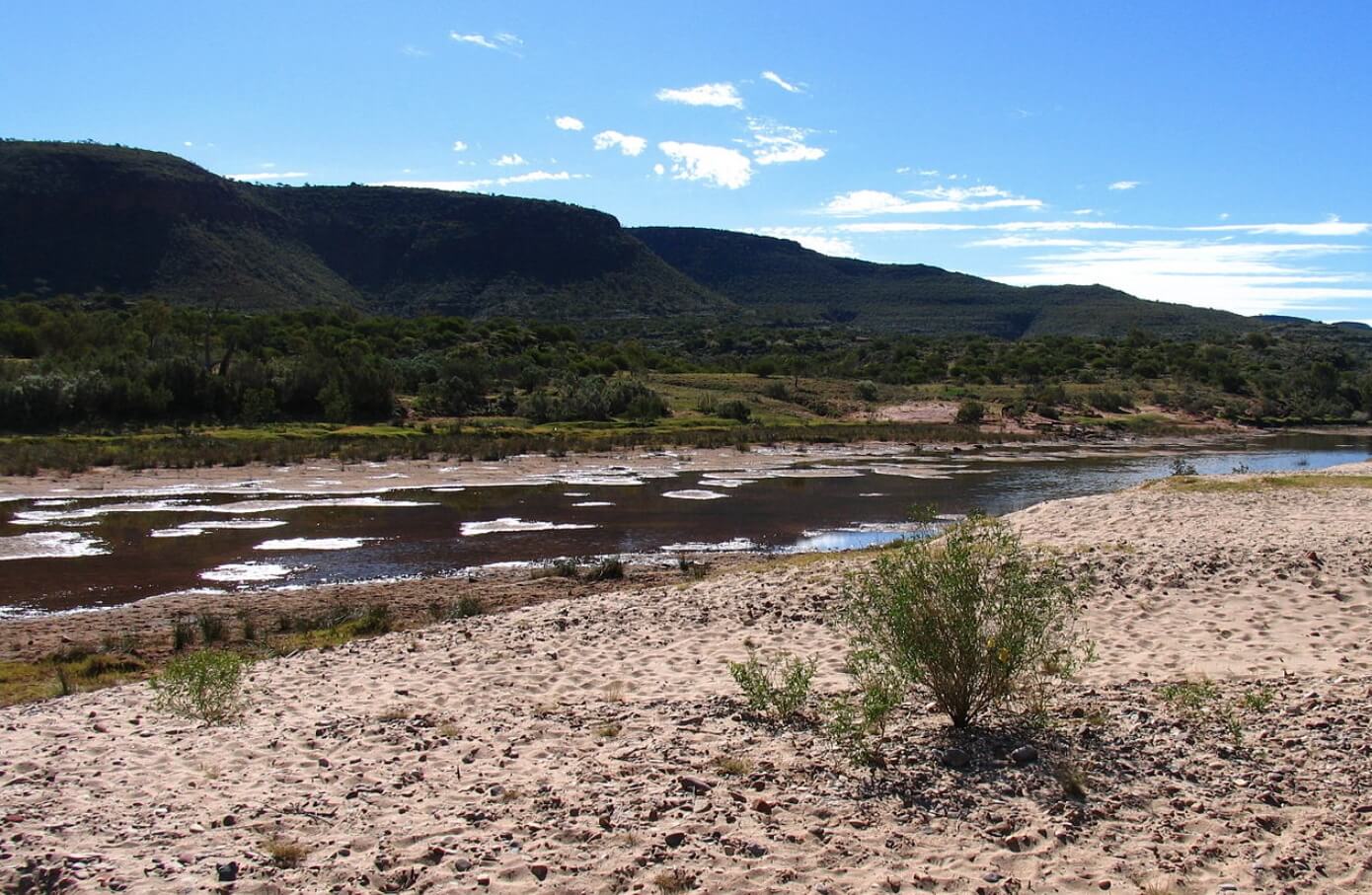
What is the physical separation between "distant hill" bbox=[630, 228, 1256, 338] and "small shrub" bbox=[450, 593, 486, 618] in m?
115

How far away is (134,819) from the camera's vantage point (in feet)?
20.2

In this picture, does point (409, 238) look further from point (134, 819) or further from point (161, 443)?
point (134, 819)

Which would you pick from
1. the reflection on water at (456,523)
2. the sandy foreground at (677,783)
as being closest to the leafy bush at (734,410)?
the reflection on water at (456,523)

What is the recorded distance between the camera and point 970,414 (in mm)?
60219

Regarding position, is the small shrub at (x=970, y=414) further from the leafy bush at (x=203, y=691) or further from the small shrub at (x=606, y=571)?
the leafy bush at (x=203, y=691)

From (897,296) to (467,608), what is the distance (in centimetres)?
13595

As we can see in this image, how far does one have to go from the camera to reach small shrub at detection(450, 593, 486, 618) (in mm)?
13655

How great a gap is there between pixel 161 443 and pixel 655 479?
59.3 ft

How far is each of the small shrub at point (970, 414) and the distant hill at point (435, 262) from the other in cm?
5048

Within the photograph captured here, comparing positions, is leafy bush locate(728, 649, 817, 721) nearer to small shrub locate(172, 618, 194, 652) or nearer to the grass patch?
small shrub locate(172, 618, 194, 652)

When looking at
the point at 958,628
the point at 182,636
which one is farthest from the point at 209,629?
the point at 958,628

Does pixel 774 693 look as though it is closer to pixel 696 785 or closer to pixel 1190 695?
pixel 696 785

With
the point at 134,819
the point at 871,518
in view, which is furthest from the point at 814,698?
the point at 871,518

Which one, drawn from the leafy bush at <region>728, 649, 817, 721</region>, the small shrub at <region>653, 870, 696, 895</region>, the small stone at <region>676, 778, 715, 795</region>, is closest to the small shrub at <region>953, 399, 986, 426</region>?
the leafy bush at <region>728, 649, 817, 721</region>
